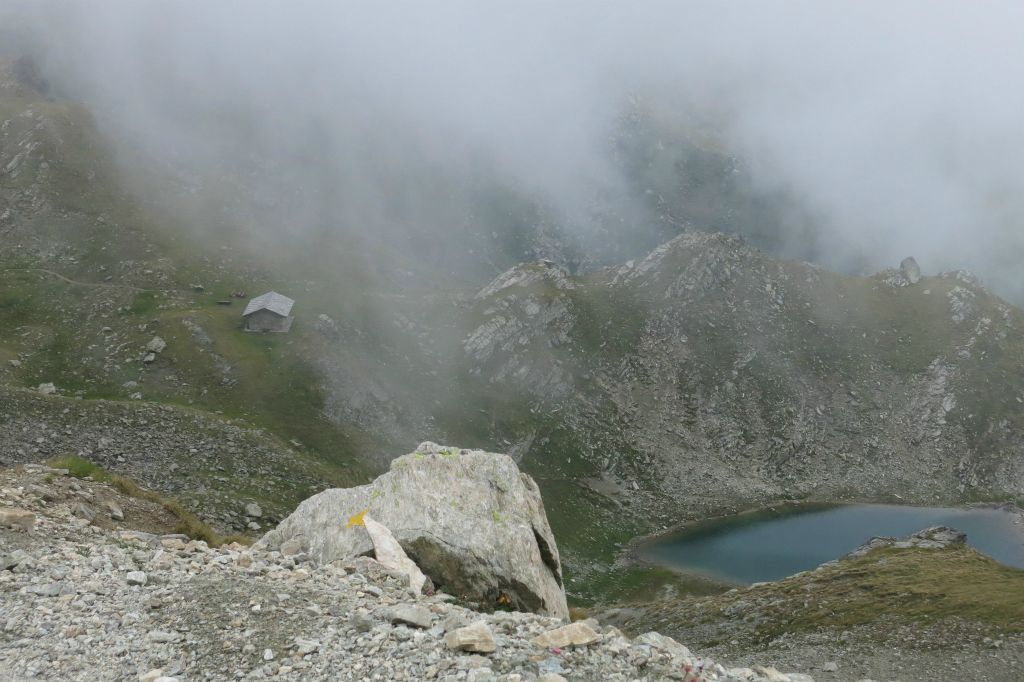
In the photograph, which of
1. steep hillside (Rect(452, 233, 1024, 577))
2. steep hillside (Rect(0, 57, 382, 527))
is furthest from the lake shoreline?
steep hillside (Rect(0, 57, 382, 527))

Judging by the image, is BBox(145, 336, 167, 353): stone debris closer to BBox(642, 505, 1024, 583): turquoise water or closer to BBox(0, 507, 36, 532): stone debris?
BBox(642, 505, 1024, 583): turquoise water

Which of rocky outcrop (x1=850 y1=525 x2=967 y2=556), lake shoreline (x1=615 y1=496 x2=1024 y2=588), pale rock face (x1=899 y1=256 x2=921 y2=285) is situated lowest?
lake shoreline (x1=615 y1=496 x2=1024 y2=588)

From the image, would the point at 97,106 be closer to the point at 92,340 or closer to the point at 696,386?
the point at 92,340

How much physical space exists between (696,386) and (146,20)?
17594cm

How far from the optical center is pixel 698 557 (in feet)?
279

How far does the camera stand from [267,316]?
96562 millimetres

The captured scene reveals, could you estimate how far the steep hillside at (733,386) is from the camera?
104125mm

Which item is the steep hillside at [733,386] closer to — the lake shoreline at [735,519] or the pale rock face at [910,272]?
the lake shoreline at [735,519]

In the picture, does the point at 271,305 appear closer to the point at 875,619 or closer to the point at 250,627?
the point at 875,619

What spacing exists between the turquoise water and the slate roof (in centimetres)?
5998

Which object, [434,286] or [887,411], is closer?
[887,411]

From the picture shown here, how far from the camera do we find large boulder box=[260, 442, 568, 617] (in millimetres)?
19266

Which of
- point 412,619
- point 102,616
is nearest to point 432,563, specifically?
point 412,619

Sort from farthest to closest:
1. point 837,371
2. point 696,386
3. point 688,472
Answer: point 837,371, point 696,386, point 688,472
